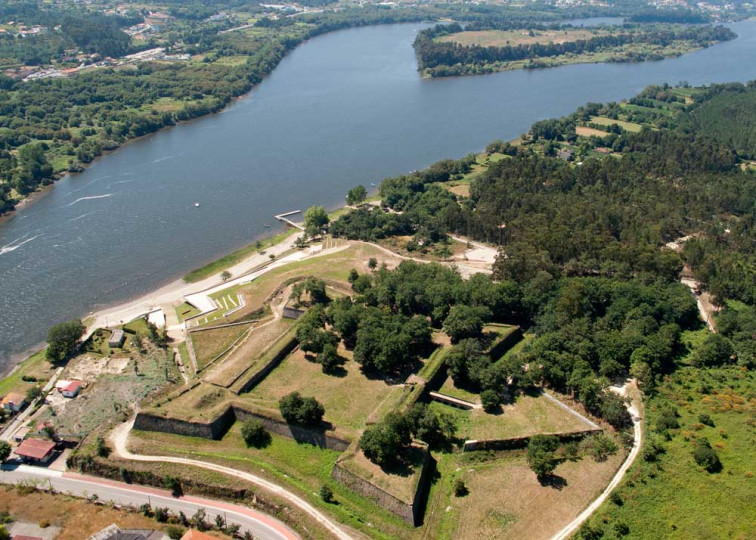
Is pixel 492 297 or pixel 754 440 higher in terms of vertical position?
pixel 492 297

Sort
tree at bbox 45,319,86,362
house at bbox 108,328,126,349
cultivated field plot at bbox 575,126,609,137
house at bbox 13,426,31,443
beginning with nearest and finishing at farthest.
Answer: house at bbox 13,426,31,443
tree at bbox 45,319,86,362
house at bbox 108,328,126,349
cultivated field plot at bbox 575,126,609,137

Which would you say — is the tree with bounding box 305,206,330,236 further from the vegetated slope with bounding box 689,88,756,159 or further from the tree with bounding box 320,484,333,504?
the vegetated slope with bounding box 689,88,756,159

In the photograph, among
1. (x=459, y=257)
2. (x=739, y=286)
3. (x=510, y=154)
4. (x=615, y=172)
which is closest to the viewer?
(x=739, y=286)

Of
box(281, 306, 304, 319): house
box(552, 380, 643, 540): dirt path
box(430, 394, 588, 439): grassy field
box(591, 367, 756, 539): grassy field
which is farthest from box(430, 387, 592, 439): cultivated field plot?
box(281, 306, 304, 319): house

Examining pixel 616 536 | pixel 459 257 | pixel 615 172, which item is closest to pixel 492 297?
pixel 459 257

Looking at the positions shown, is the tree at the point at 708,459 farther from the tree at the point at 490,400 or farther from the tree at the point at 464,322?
the tree at the point at 464,322

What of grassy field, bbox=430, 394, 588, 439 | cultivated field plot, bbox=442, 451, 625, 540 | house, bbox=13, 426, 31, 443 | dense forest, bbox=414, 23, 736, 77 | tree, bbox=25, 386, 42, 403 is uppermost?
dense forest, bbox=414, 23, 736, 77

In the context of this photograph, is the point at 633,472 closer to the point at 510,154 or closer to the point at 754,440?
the point at 754,440
